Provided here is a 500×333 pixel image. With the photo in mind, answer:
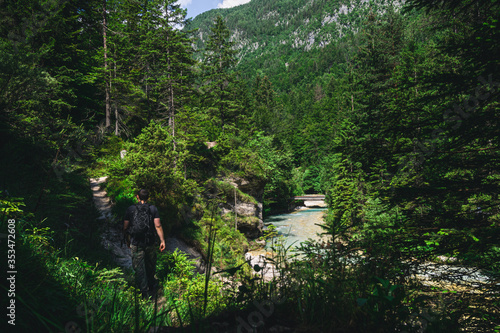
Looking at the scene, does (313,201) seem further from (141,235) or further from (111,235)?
(141,235)

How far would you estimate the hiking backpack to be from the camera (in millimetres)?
4871

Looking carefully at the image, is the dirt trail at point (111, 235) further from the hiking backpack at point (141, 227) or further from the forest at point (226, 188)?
the hiking backpack at point (141, 227)

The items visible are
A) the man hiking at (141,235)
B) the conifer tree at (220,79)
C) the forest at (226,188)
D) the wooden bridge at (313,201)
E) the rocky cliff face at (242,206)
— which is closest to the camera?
the forest at (226,188)

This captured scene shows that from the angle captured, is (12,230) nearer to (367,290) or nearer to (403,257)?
(367,290)

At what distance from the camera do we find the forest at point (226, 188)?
190cm

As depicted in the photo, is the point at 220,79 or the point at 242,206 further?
the point at 220,79

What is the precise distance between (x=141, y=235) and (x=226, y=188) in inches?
696

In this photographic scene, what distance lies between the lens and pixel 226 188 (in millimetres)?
22562

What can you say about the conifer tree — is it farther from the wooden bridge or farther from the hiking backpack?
the wooden bridge

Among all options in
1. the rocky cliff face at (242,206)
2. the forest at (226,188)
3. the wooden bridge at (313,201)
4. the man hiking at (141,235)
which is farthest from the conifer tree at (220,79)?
the wooden bridge at (313,201)

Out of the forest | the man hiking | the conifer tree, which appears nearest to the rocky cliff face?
the forest

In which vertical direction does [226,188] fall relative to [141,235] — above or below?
below

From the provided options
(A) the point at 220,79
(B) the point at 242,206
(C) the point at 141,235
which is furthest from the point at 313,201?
(C) the point at 141,235

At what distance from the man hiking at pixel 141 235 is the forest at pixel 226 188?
529 mm
